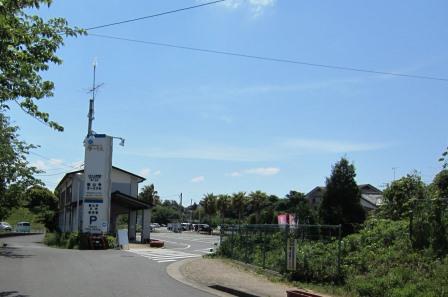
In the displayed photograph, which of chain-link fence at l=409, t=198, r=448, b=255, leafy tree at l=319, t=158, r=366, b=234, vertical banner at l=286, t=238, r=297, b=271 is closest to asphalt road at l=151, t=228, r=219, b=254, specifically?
leafy tree at l=319, t=158, r=366, b=234

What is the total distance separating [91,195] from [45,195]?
49659 mm

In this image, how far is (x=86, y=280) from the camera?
52.9 feet

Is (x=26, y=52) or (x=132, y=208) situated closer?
(x=26, y=52)

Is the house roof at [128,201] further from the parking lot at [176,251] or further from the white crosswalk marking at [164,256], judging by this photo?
the white crosswalk marking at [164,256]

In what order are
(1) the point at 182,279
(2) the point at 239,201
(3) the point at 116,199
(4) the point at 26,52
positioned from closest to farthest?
(4) the point at 26,52 → (1) the point at 182,279 → (3) the point at 116,199 → (2) the point at 239,201

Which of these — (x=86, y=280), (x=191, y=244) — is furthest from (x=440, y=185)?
(x=191, y=244)

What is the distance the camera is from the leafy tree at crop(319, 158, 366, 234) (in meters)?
38.2

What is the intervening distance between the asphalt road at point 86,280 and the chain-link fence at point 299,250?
3512 millimetres

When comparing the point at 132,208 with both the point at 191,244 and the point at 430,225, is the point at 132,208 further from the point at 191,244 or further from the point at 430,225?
the point at 430,225

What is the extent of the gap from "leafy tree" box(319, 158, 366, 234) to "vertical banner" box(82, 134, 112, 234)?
49.0 ft

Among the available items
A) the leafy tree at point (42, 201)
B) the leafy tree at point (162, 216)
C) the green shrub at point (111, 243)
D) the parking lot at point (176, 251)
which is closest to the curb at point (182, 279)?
the parking lot at point (176, 251)

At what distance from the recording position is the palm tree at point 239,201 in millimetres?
97812

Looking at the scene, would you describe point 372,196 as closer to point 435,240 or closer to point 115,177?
point 115,177

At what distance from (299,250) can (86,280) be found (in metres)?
6.50
